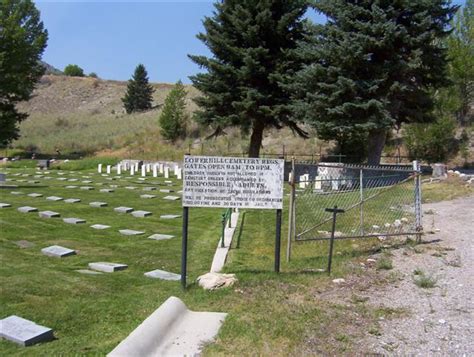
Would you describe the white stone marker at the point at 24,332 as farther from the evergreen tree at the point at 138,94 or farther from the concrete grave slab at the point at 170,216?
the evergreen tree at the point at 138,94

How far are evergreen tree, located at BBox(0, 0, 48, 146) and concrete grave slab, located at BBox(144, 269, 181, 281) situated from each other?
3691 centimetres

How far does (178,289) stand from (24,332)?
2239 mm

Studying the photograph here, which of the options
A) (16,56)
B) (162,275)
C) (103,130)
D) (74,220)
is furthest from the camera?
(103,130)

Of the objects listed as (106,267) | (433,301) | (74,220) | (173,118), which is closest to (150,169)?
(173,118)

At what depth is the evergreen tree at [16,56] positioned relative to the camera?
3994 cm

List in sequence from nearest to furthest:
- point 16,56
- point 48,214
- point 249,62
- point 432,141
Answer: point 48,214, point 249,62, point 432,141, point 16,56

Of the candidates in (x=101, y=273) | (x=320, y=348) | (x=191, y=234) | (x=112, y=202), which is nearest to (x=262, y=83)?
(x=112, y=202)

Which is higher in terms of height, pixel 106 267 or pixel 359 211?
pixel 359 211

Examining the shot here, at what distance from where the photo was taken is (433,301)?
579cm

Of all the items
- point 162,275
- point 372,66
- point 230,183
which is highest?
point 372,66

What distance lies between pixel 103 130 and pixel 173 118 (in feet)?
51.0

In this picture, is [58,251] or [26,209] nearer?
[58,251]

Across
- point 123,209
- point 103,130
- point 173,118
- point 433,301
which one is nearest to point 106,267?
point 433,301

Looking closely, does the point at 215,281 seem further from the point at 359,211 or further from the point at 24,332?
the point at 359,211
